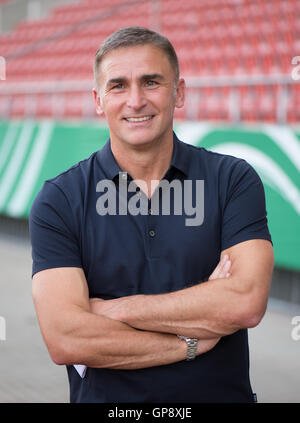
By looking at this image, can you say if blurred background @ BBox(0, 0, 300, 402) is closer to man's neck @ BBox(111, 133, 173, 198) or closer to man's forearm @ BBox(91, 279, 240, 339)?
man's forearm @ BBox(91, 279, 240, 339)

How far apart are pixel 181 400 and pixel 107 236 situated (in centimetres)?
52

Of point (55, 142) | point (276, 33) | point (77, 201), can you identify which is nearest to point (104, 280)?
point (77, 201)

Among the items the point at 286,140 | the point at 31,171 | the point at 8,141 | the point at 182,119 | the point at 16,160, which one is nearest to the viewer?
the point at 286,140

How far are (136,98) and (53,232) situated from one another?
0.47 metres

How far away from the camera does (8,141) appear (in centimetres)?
829

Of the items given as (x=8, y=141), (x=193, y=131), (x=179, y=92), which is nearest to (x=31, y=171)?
(x=8, y=141)

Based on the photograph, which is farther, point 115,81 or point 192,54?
point 192,54

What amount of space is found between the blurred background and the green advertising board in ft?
0.04

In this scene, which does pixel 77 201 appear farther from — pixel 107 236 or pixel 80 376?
pixel 80 376

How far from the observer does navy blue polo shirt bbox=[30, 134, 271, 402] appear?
1786 mm

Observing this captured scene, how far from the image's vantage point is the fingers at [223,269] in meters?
1.84

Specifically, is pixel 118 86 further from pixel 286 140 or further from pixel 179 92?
pixel 286 140
